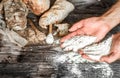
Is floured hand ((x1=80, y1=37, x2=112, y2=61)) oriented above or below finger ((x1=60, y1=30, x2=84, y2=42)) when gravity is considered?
below

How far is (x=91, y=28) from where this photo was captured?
2.43m

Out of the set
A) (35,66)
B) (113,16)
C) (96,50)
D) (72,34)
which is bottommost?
(35,66)

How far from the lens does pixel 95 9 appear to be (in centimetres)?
281

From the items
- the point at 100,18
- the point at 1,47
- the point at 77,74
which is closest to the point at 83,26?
the point at 100,18

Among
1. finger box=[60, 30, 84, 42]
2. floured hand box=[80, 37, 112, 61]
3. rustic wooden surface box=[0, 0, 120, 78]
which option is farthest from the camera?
finger box=[60, 30, 84, 42]

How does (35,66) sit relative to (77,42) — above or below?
below

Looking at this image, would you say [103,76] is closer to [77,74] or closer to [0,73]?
[77,74]

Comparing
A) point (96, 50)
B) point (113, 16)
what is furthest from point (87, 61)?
point (113, 16)

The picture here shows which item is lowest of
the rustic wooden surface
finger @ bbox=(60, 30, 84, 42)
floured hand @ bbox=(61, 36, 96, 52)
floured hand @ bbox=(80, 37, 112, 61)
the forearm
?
the rustic wooden surface

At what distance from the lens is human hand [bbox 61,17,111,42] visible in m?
2.38

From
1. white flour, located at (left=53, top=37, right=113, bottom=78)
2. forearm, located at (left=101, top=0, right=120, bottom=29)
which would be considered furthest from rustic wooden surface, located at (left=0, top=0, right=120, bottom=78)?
forearm, located at (left=101, top=0, right=120, bottom=29)

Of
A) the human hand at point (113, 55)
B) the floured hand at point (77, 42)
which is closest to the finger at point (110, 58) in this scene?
the human hand at point (113, 55)

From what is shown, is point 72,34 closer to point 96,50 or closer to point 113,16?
point 96,50

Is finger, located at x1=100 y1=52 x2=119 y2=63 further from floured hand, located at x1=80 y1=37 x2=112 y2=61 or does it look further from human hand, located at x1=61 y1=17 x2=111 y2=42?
human hand, located at x1=61 y1=17 x2=111 y2=42
